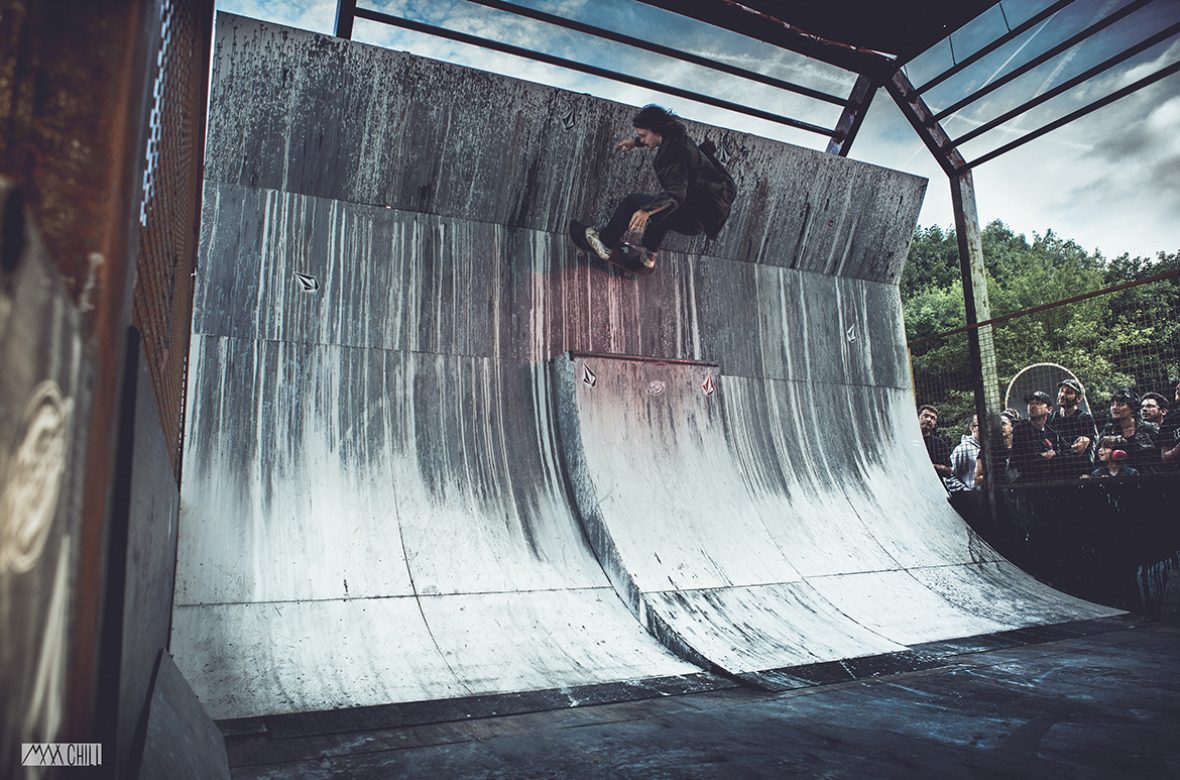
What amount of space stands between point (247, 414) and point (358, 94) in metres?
2.65

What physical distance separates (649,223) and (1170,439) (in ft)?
15.5

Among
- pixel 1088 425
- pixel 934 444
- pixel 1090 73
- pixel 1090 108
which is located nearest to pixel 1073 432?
pixel 1088 425

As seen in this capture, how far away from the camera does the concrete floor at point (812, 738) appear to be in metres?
2.52

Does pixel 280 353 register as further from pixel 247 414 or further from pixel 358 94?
pixel 358 94

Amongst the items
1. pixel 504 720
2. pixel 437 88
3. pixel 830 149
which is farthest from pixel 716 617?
pixel 830 149

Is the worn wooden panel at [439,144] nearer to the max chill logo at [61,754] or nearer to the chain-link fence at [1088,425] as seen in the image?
the chain-link fence at [1088,425]

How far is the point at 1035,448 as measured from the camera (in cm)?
708

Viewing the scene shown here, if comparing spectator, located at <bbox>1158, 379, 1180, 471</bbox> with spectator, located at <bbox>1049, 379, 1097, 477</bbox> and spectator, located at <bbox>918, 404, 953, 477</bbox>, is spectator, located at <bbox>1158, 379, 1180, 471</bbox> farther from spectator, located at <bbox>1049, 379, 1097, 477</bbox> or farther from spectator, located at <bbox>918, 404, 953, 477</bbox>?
spectator, located at <bbox>918, 404, 953, 477</bbox>

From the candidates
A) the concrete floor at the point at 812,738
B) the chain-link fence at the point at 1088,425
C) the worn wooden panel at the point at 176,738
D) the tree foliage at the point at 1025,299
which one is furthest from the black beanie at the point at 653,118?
the tree foliage at the point at 1025,299

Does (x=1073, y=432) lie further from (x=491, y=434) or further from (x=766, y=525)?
(x=491, y=434)

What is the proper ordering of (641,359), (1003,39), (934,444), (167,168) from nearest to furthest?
(167,168)
(641,359)
(1003,39)
(934,444)

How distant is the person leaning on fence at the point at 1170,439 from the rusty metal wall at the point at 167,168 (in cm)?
706

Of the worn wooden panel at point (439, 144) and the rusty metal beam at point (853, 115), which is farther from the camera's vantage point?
the rusty metal beam at point (853, 115)

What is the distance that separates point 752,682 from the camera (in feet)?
12.4
